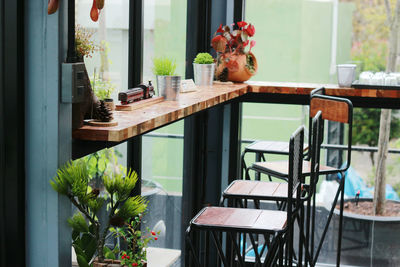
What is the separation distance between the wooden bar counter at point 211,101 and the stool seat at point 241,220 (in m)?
0.41

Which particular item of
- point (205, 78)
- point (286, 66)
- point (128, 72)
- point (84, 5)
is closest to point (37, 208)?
point (84, 5)

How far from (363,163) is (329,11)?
3.35 ft

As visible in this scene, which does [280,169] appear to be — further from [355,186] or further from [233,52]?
[355,186]

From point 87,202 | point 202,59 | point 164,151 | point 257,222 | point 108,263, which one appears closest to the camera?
point 87,202

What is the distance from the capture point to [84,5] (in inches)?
96.9

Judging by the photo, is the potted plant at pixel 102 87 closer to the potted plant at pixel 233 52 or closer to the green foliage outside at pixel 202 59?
the green foliage outside at pixel 202 59

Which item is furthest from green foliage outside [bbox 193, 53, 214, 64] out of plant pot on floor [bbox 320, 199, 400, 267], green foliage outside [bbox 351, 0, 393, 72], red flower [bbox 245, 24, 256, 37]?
plant pot on floor [bbox 320, 199, 400, 267]

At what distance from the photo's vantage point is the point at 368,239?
438 cm

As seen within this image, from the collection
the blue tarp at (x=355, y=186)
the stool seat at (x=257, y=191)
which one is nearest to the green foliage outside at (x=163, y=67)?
the stool seat at (x=257, y=191)

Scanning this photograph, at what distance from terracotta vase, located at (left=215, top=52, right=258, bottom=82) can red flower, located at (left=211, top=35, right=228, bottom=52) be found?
72 mm

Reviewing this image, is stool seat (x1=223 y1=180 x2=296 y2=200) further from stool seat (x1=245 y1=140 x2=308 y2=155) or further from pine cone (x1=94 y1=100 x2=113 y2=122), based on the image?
pine cone (x1=94 y1=100 x2=113 y2=122)

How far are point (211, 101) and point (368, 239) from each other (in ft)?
5.84

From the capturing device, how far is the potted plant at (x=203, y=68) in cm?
386

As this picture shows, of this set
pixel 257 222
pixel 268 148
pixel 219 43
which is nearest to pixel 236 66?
pixel 219 43
